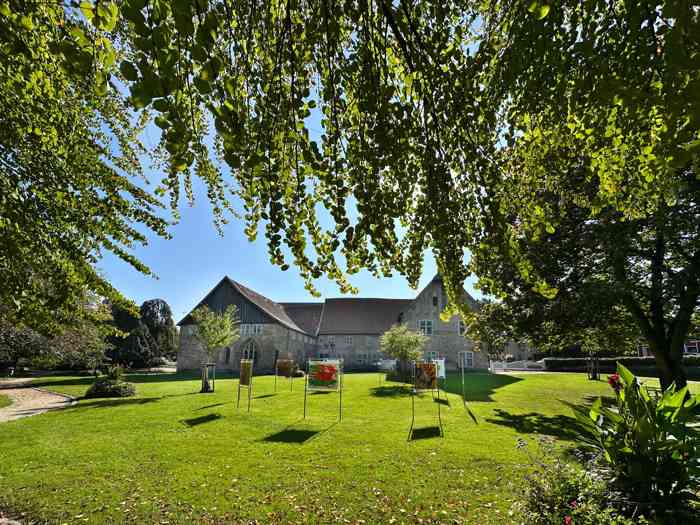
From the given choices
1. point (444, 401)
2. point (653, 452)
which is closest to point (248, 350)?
point (444, 401)

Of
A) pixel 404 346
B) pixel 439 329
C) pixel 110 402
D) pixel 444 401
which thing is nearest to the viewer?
pixel 110 402

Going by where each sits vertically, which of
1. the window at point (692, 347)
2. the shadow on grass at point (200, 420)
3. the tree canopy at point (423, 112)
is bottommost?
the shadow on grass at point (200, 420)

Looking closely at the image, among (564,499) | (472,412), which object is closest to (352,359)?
(472,412)

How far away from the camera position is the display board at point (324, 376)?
1342 centimetres

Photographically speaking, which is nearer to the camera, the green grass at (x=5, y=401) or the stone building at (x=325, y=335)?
the green grass at (x=5, y=401)

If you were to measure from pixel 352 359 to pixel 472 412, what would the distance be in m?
29.3

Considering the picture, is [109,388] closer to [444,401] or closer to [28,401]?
[28,401]

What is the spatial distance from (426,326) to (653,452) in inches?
1373

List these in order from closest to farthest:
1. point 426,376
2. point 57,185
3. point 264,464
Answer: point 57,185
point 264,464
point 426,376

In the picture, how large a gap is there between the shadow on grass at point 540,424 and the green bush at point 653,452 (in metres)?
7.30

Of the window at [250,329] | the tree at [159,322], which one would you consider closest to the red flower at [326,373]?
the window at [250,329]

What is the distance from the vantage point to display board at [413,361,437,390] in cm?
1391

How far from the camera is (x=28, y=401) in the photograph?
52.9 feet

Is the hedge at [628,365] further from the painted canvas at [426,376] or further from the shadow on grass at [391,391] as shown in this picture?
the painted canvas at [426,376]
